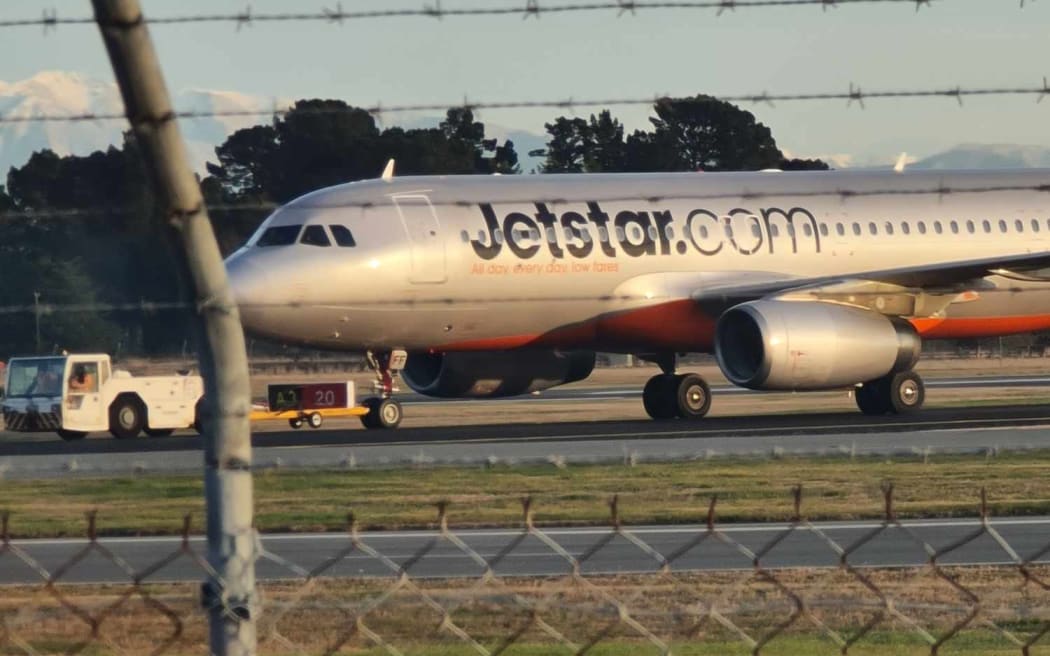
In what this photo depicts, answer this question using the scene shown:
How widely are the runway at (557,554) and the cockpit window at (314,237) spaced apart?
416 inches

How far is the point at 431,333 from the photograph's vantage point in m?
25.0

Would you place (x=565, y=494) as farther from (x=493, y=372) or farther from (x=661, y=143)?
(x=493, y=372)

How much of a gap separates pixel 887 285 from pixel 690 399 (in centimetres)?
326

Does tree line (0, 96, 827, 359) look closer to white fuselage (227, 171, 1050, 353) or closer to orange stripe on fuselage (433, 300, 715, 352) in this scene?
white fuselage (227, 171, 1050, 353)

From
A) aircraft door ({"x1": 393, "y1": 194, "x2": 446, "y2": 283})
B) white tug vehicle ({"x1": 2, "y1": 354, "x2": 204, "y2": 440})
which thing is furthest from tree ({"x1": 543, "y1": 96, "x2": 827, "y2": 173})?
white tug vehicle ({"x1": 2, "y1": 354, "x2": 204, "y2": 440})

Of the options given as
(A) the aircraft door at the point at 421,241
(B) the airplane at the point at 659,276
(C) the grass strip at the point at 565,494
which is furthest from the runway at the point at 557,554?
(A) the aircraft door at the point at 421,241

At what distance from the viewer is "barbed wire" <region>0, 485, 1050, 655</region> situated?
835 cm

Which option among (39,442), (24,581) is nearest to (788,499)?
(24,581)

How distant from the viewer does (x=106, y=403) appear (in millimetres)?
27891

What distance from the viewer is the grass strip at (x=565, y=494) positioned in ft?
48.3

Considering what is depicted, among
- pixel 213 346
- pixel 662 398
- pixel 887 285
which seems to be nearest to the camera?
pixel 213 346

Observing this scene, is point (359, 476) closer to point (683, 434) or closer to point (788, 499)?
point (788, 499)

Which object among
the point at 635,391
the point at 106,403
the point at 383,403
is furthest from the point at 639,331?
the point at 635,391

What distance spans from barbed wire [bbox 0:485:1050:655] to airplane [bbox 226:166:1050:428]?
1005 centimetres
